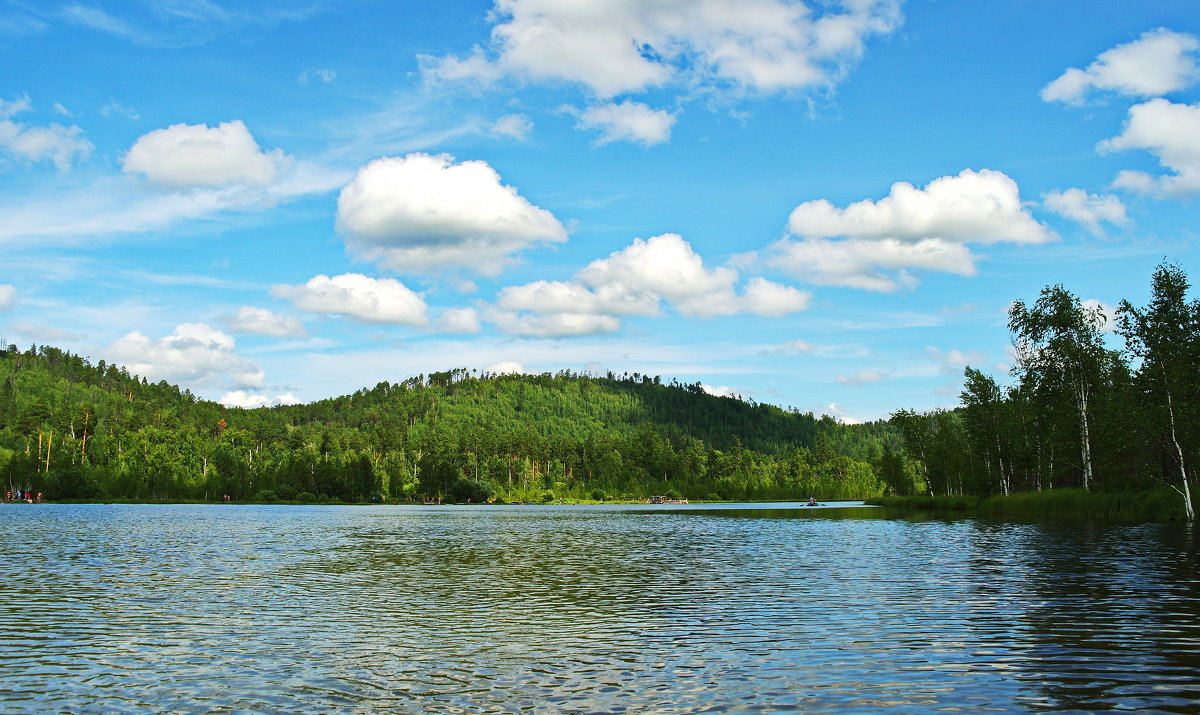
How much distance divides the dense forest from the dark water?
2563 centimetres

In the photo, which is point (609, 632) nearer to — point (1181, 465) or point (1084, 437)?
point (1181, 465)

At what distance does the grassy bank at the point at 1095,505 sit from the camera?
7331 cm

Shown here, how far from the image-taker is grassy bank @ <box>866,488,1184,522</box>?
73312 millimetres

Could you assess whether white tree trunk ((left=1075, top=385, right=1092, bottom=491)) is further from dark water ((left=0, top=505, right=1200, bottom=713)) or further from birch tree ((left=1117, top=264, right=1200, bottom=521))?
dark water ((left=0, top=505, right=1200, bottom=713))

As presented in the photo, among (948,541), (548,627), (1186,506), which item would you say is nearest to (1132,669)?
(548,627)

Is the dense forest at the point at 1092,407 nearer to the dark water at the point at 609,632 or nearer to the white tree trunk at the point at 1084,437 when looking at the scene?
the white tree trunk at the point at 1084,437

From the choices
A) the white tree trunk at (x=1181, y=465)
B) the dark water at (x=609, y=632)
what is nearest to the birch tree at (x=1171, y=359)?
the white tree trunk at (x=1181, y=465)

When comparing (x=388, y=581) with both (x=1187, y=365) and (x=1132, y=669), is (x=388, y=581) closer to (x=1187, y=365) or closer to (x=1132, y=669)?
(x=1132, y=669)

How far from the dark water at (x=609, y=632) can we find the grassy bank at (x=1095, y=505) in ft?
95.2

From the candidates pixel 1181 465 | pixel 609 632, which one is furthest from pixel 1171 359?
pixel 609 632

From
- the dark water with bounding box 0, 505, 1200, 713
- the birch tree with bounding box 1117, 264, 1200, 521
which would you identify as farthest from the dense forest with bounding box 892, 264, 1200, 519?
the dark water with bounding box 0, 505, 1200, 713

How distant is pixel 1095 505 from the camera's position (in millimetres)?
80500

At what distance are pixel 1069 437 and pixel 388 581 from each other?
79724 millimetres

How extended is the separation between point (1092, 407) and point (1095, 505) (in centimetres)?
1341
